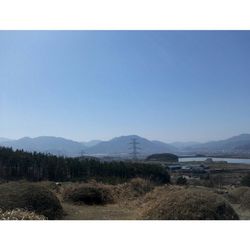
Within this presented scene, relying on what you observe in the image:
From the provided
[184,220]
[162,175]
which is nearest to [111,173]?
[162,175]

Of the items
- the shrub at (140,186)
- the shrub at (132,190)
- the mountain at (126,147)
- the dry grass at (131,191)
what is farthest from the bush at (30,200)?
the mountain at (126,147)

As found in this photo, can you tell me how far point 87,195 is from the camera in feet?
34.3

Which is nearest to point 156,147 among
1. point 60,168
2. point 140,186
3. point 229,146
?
point 229,146

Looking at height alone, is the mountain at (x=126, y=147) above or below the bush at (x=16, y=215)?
above

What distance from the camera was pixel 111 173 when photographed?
24.6 m

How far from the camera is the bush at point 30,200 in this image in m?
8.02

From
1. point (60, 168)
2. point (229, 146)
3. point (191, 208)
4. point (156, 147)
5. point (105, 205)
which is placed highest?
point (156, 147)

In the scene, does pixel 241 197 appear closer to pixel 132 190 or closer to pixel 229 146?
pixel 132 190

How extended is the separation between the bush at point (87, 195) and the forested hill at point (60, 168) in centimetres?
1347

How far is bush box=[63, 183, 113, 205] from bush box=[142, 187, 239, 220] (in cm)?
261

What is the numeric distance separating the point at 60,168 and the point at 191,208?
67.4ft
